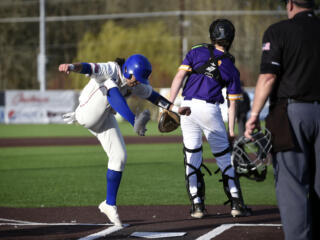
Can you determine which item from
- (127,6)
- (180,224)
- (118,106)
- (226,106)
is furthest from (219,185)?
(127,6)

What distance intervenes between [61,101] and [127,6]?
32711 millimetres

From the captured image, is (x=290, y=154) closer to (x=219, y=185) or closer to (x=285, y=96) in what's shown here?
(x=285, y=96)

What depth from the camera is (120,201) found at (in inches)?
405

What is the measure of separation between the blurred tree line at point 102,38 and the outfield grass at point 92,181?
131 feet

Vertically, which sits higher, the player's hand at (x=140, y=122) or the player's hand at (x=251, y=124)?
the player's hand at (x=251, y=124)

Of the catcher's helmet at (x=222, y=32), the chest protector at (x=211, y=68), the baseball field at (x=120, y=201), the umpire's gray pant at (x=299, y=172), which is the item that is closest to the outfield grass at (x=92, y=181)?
the baseball field at (x=120, y=201)

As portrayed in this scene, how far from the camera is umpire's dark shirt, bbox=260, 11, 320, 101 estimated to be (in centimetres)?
522

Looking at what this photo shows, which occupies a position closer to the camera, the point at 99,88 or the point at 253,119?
the point at 253,119

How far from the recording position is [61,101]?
4234cm

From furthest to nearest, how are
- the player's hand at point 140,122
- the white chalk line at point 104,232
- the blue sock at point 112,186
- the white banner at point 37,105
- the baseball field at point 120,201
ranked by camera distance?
the white banner at point 37,105 < the blue sock at point 112,186 < the baseball field at point 120,201 < the player's hand at point 140,122 < the white chalk line at point 104,232

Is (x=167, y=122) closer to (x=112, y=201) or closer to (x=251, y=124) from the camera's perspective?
(x=112, y=201)

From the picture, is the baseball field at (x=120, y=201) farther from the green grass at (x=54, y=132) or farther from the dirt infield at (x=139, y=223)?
the green grass at (x=54, y=132)

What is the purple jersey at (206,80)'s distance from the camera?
8367 millimetres

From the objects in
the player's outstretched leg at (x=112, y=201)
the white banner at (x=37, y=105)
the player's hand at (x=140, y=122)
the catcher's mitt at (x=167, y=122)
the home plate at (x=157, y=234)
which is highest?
the player's hand at (x=140, y=122)
